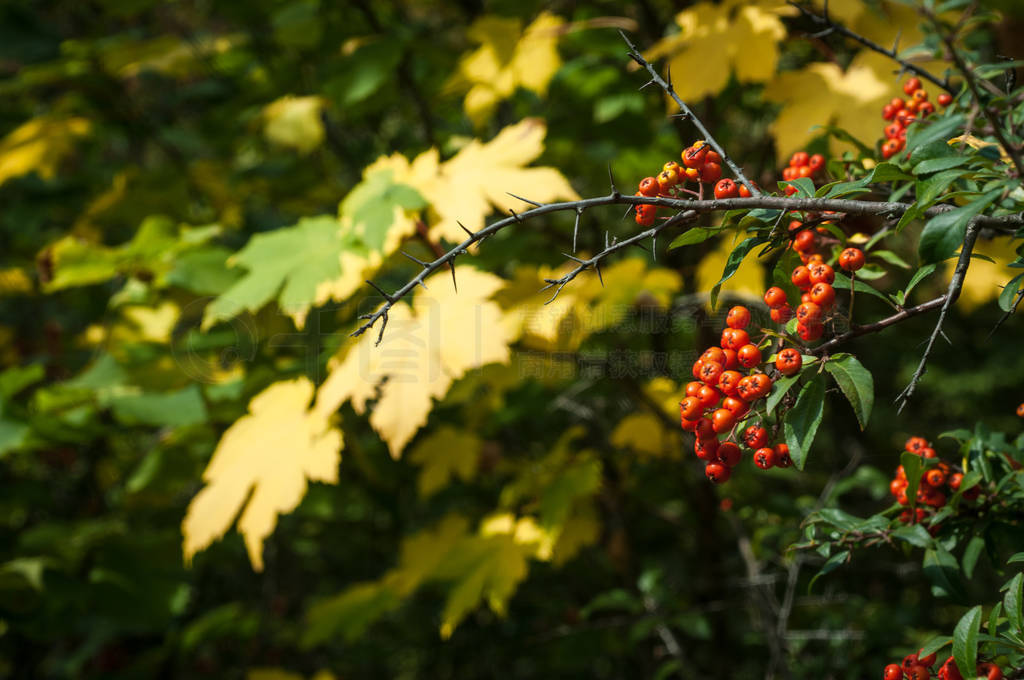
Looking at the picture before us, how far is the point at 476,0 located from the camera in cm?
279

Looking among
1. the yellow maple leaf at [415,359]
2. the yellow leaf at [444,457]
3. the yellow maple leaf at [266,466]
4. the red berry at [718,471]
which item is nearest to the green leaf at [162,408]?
the yellow maple leaf at [266,466]

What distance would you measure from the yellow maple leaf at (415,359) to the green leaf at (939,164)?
91cm

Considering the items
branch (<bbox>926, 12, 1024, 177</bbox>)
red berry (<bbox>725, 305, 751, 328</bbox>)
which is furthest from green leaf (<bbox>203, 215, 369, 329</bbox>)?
branch (<bbox>926, 12, 1024, 177</bbox>)

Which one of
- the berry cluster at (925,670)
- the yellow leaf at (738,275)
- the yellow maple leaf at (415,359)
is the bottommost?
the yellow leaf at (738,275)

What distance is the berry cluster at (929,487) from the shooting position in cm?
95

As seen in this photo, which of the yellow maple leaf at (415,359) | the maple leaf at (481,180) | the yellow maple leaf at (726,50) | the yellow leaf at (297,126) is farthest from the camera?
the yellow leaf at (297,126)

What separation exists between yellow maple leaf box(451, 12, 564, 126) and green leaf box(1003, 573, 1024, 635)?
66.0 inches

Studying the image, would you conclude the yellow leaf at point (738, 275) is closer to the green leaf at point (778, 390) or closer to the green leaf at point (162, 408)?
the green leaf at point (778, 390)

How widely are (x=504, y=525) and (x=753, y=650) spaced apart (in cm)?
143

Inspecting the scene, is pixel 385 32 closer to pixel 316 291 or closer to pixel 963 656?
pixel 316 291

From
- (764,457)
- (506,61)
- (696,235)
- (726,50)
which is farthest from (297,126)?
(764,457)

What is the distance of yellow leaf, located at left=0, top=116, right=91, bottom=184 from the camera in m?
2.45

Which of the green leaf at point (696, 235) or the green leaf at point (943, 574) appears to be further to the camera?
the green leaf at point (943, 574)

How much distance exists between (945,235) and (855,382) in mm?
157
